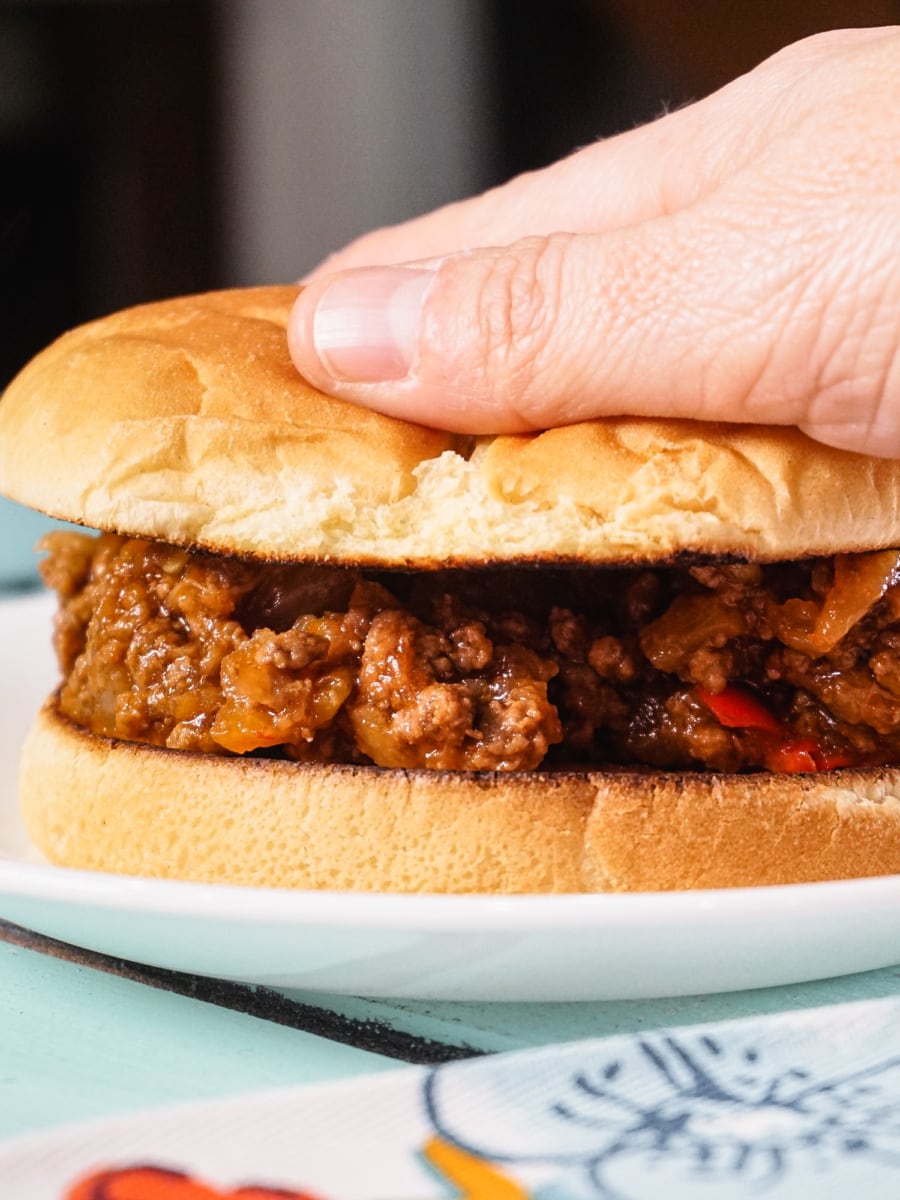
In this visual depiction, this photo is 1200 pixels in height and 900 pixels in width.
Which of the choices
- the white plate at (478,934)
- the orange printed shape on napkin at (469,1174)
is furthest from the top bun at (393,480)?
the orange printed shape on napkin at (469,1174)

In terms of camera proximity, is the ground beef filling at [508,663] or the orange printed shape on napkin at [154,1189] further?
the ground beef filling at [508,663]

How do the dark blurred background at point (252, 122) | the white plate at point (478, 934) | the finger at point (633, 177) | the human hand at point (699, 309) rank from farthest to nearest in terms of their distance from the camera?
the dark blurred background at point (252, 122)
the finger at point (633, 177)
the human hand at point (699, 309)
the white plate at point (478, 934)

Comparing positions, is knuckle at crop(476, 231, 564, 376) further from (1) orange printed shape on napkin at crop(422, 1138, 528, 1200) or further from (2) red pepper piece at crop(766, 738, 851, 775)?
(1) orange printed shape on napkin at crop(422, 1138, 528, 1200)

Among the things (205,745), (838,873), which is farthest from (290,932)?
(838,873)

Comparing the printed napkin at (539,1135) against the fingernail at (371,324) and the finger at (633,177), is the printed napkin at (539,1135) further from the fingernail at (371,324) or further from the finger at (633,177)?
the finger at (633,177)

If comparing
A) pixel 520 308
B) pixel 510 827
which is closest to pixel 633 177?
pixel 520 308

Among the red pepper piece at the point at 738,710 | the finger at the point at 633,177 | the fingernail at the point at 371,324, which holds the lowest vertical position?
the red pepper piece at the point at 738,710

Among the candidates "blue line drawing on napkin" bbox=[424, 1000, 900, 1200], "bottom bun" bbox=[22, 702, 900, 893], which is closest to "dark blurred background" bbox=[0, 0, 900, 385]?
"bottom bun" bbox=[22, 702, 900, 893]
